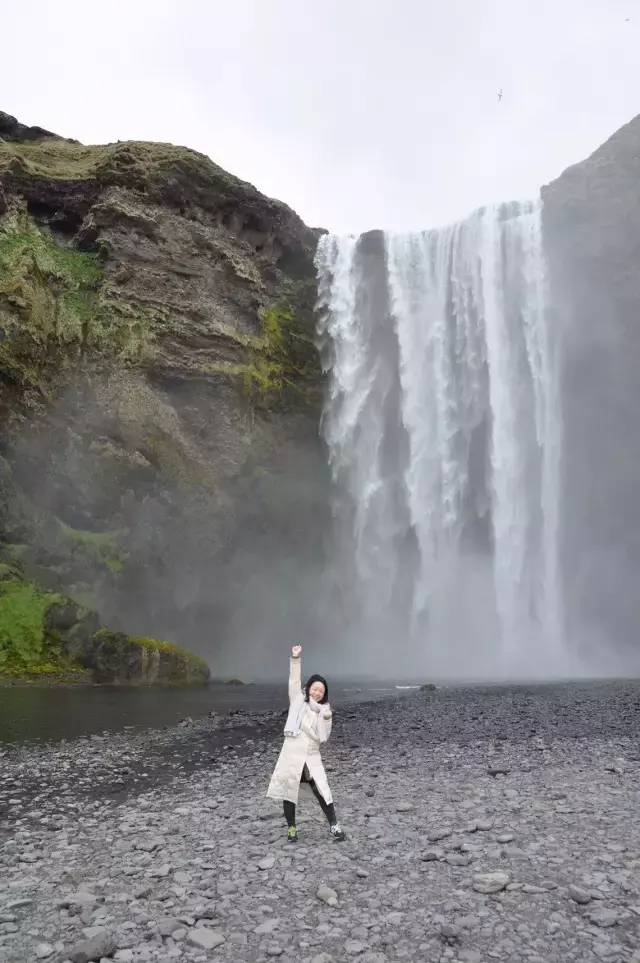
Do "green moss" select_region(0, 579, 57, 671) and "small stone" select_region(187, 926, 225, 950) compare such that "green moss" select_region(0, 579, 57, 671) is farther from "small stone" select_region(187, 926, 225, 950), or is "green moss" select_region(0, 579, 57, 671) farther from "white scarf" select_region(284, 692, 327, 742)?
"small stone" select_region(187, 926, 225, 950)

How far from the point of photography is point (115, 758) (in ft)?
38.0

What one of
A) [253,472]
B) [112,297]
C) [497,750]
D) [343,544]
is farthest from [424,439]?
[497,750]

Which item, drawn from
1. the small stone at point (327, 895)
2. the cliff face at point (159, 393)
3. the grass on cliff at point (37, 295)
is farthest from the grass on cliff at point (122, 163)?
the small stone at point (327, 895)

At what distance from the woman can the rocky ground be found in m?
0.28

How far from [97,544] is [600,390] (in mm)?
32535

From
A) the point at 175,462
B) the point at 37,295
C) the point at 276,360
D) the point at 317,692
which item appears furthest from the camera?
the point at 276,360

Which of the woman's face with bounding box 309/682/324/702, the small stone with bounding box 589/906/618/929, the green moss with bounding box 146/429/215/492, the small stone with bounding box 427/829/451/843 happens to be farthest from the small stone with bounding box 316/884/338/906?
the green moss with bounding box 146/429/215/492

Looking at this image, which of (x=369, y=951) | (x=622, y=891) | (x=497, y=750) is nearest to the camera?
(x=369, y=951)

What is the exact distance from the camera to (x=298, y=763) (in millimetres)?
6738

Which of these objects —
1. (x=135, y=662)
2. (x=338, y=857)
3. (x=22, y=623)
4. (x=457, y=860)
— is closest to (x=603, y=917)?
(x=457, y=860)

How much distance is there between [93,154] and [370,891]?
1842 inches

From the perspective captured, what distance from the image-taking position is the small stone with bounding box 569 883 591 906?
4988mm

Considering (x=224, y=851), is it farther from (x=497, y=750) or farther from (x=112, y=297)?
(x=112, y=297)

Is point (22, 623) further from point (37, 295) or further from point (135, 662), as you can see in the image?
point (37, 295)
